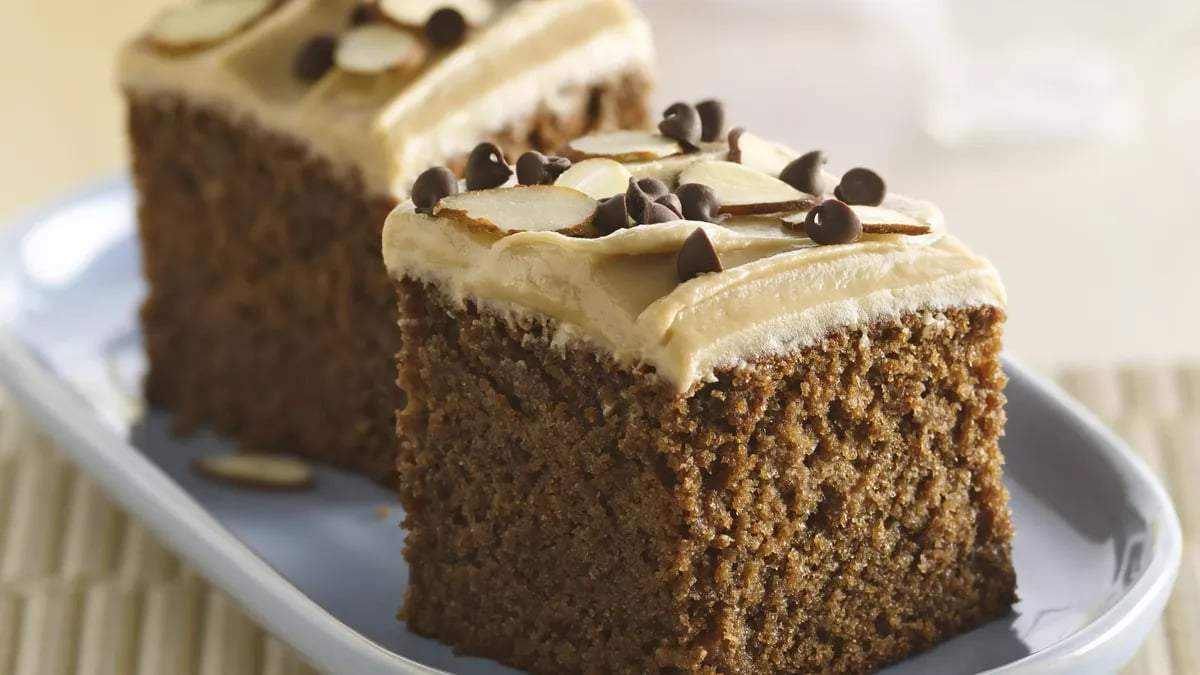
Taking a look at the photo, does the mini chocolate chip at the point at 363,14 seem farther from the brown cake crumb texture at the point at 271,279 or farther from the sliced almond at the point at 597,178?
the sliced almond at the point at 597,178

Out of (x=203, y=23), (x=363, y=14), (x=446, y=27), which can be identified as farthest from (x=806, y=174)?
(x=203, y=23)

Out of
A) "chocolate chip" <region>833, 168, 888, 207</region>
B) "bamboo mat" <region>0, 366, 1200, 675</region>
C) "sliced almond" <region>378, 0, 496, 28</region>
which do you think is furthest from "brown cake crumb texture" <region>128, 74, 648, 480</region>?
"chocolate chip" <region>833, 168, 888, 207</region>

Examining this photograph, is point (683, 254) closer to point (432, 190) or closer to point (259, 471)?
point (432, 190)

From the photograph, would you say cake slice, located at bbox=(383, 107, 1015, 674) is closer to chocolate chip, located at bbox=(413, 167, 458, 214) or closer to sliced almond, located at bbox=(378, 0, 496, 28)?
chocolate chip, located at bbox=(413, 167, 458, 214)

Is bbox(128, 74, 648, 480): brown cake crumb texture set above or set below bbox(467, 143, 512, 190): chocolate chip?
below

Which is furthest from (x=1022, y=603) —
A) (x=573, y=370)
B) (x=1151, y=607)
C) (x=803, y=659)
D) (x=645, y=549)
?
(x=573, y=370)

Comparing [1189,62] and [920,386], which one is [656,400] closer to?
[920,386]

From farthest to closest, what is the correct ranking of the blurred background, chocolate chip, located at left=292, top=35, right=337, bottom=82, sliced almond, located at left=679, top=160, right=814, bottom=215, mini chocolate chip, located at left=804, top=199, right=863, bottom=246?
1. the blurred background
2. chocolate chip, located at left=292, top=35, right=337, bottom=82
3. sliced almond, located at left=679, top=160, right=814, bottom=215
4. mini chocolate chip, located at left=804, top=199, right=863, bottom=246
